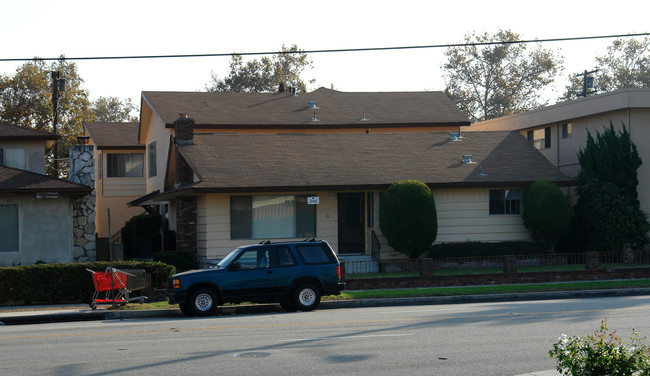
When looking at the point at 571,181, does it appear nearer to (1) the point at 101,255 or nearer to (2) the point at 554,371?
(1) the point at 101,255

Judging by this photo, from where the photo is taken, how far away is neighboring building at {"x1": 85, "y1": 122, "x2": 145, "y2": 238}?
4306cm

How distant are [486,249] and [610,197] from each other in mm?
4967

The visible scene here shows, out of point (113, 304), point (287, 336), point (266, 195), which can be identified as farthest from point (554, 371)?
point (266, 195)

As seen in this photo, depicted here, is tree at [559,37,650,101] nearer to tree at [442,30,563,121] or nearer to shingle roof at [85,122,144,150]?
tree at [442,30,563,121]

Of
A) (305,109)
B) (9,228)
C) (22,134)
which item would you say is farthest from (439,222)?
(22,134)

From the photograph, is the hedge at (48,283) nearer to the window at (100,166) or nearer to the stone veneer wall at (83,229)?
the stone veneer wall at (83,229)

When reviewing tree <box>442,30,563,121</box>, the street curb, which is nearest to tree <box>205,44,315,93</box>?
tree <box>442,30,563,121</box>

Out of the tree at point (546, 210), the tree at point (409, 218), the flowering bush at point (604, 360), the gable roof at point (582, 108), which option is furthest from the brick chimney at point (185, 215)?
the flowering bush at point (604, 360)

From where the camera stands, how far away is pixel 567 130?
111ft

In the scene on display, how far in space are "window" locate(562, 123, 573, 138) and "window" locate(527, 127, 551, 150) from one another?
1.08 metres

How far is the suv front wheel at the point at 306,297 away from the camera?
19.1 m

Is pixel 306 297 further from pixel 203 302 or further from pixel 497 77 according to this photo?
pixel 497 77

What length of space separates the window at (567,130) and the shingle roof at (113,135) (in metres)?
22.2

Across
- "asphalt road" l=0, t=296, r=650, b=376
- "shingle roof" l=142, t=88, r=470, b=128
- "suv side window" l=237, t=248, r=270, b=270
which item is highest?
"shingle roof" l=142, t=88, r=470, b=128
